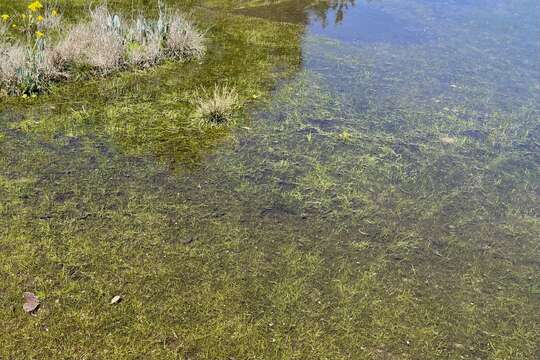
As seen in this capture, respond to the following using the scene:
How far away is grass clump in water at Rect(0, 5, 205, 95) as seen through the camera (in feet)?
17.2

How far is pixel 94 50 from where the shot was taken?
586 centimetres

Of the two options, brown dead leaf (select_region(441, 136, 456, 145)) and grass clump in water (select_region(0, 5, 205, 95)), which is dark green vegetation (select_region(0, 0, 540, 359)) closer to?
brown dead leaf (select_region(441, 136, 456, 145))

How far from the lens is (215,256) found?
3314mm

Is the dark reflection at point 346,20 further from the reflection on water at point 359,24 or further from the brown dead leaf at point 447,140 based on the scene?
the brown dead leaf at point 447,140

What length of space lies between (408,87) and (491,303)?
367 cm

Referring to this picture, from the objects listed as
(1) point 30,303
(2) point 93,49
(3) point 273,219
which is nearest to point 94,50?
(2) point 93,49

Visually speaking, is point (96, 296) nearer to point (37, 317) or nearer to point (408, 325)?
point (37, 317)

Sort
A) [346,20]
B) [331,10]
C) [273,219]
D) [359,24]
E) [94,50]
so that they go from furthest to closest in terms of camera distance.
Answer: [331,10] → [346,20] → [359,24] → [94,50] → [273,219]

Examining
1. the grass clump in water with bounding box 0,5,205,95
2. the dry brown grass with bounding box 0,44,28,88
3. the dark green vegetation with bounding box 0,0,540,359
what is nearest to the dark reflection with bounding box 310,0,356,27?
the grass clump in water with bounding box 0,5,205,95

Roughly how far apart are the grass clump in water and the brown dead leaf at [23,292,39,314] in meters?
3.11

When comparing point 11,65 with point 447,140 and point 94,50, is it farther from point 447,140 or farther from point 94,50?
point 447,140

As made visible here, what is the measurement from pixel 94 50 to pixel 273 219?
11.7ft

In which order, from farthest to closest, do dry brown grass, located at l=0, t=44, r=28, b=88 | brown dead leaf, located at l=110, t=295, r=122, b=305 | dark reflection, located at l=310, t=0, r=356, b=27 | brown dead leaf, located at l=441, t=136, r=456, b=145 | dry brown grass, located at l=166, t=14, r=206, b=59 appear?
dark reflection, located at l=310, t=0, r=356, b=27 → dry brown grass, located at l=166, t=14, r=206, b=59 → dry brown grass, located at l=0, t=44, r=28, b=88 → brown dead leaf, located at l=441, t=136, r=456, b=145 → brown dead leaf, located at l=110, t=295, r=122, b=305

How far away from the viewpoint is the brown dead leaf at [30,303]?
2768mm
